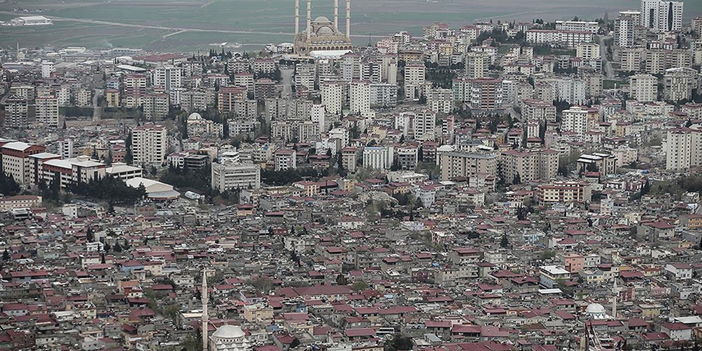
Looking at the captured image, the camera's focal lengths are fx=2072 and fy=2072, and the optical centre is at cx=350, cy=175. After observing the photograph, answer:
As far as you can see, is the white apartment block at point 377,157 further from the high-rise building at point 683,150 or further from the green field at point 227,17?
the green field at point 227,17

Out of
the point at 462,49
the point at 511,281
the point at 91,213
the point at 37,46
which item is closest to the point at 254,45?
the point at 37,46

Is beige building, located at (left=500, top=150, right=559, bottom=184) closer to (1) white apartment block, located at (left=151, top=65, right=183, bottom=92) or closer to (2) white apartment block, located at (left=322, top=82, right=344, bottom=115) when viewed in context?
(2) white apartment block, located at (left=322, top=82, right=344, bottom=115)

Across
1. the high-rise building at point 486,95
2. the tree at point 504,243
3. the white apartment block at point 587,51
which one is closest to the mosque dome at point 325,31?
the white apartment block at point 587,51

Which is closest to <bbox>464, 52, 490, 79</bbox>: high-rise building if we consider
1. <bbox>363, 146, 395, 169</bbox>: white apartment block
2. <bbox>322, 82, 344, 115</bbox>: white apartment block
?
<bbox>322, 82, 344, 115</bbox>: white apartment block

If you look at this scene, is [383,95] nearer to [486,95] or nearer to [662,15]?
[486,95]

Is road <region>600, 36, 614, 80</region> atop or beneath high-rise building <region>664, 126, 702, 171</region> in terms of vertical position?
atop

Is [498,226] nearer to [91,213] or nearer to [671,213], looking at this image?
[671,213]

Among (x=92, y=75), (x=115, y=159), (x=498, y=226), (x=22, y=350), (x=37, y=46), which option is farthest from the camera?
(x=37, y=46)
